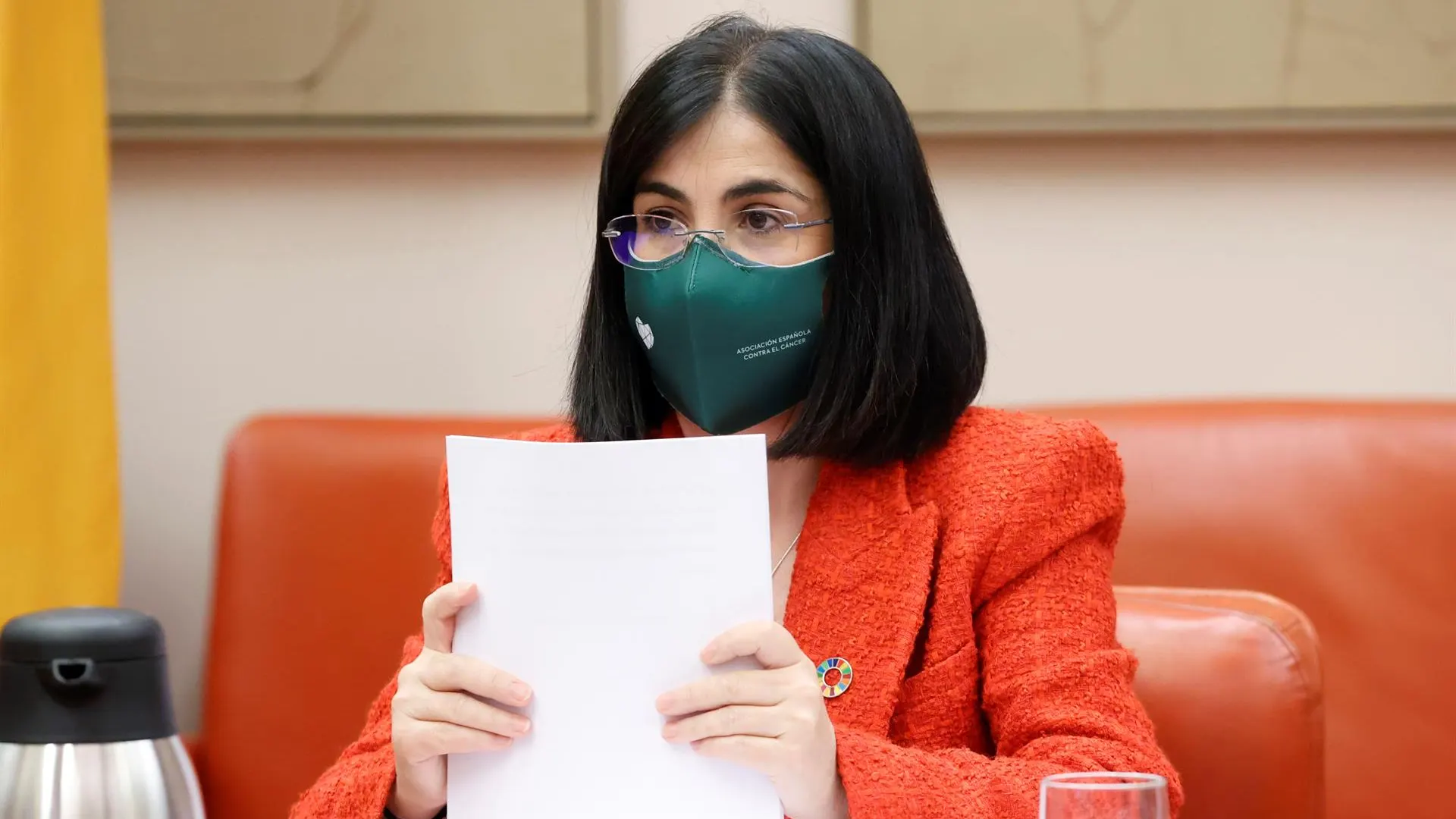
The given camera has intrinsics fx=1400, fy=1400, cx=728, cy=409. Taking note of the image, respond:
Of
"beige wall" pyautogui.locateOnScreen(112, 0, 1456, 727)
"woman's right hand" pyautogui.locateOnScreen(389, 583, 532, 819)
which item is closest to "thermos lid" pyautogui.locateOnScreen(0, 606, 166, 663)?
"woman's right hand" pyautogui.locateOnScreen(389, 583, 532, 819)

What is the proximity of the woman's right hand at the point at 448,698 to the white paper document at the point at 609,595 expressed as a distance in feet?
0.04

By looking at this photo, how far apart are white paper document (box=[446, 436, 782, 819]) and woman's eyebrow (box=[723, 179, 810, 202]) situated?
0.39 meters

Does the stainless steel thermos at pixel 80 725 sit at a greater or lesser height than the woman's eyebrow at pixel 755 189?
lesser

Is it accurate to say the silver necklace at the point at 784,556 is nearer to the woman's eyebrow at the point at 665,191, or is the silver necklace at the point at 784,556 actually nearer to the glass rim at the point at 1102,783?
the woman's eyebrow at the point at 665,191

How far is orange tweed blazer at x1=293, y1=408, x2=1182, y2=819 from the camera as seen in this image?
3.61 ft

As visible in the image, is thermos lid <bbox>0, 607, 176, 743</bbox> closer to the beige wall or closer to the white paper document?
the white paper document

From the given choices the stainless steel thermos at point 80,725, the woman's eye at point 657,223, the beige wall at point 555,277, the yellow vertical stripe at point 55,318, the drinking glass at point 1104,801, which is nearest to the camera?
the drinking glass at point 1104,801

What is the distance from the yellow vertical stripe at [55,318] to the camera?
5.23ft

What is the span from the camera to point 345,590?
184 cm

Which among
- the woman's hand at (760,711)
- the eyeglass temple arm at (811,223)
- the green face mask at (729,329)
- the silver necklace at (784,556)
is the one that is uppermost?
the eyeglass temple arm at (811,223)

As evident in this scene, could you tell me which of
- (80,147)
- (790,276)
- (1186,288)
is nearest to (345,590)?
(80,147)

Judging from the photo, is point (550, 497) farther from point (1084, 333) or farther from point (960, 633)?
point (1084, 333)

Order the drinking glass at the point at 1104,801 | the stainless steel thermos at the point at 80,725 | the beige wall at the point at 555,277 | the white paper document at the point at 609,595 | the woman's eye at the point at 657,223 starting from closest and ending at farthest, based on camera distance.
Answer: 1. the drinking glass at the point at 1104,801
2. the stainless steel thermos at the point at 80,725
3. the white paper document at the point at 609,595
4. the woman's eye at the point at 657,223
5. the beige wall at the point at 555,277

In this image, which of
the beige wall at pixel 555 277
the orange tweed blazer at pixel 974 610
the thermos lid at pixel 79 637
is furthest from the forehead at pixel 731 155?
the beige wall at pixel 555 277
